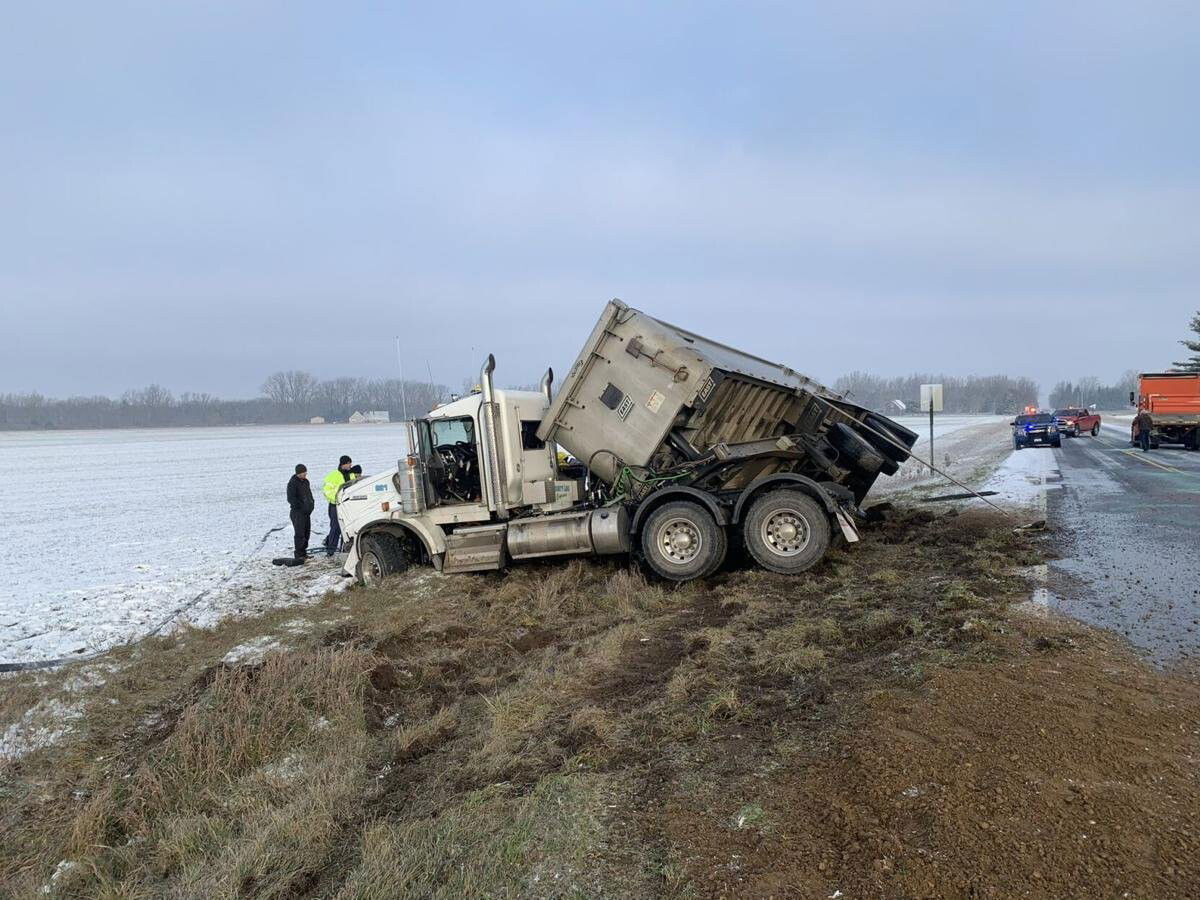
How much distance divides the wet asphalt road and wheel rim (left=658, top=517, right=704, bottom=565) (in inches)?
141

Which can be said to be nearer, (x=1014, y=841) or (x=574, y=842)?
(x=1014, y=841)

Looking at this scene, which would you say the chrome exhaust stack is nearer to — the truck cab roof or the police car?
the truck cab roof

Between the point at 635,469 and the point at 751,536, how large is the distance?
165 centimetres

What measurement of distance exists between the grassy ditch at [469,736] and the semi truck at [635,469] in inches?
34.7

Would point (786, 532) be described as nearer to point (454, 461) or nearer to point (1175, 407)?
point (454, 461)

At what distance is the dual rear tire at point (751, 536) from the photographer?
332 inches

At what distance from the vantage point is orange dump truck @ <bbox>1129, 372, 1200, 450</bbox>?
2462cm

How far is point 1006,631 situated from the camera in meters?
5.50

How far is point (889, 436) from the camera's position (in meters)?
9.92

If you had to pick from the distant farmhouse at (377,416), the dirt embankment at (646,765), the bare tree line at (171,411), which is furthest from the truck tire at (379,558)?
the bare tree line at (171,411)

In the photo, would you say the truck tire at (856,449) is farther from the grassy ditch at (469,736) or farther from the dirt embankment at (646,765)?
the dirt embankment at (646,765)

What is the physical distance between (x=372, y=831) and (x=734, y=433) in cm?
678

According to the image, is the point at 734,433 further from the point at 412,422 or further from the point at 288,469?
the point at 288,469

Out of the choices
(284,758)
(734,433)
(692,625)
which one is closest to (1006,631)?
(692,625)
